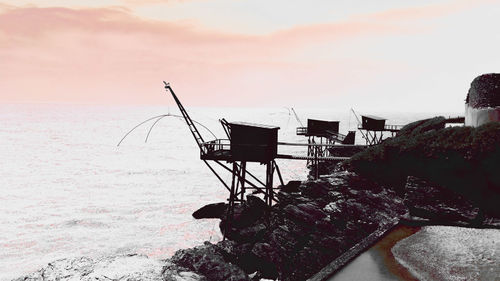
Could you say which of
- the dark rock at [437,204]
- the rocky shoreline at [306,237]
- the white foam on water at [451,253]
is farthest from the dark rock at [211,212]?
the white foam on water at [451,253]

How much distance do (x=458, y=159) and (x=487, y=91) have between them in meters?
11.0

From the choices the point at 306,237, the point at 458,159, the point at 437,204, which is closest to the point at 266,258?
the point at 306,237

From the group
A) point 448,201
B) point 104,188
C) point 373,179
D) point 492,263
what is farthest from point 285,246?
point 104,188

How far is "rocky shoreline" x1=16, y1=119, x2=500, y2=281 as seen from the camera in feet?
48.0

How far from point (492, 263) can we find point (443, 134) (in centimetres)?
717

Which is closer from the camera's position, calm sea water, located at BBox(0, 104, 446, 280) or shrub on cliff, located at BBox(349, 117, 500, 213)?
shrub on cliff, located at BBox(349, 117, 500, 213)

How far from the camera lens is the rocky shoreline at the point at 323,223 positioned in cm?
1463

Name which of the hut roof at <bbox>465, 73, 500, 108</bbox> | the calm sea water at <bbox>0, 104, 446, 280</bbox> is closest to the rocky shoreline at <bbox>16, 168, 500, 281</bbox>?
the calm sea water at <bbox>0, 104, 446, 280</bbox>

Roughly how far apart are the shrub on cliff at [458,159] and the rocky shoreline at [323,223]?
10cm

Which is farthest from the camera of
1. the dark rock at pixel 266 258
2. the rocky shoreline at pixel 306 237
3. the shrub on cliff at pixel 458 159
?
the dark rock at pixel 266 258

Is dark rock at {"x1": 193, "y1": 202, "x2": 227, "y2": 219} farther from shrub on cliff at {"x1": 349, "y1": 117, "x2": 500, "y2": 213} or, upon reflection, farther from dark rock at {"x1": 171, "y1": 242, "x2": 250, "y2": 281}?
shrub on cliff at {"x1": 349, "y1": 117, "x2": 500, "y2": 213}

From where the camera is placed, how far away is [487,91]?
2266 centimetres

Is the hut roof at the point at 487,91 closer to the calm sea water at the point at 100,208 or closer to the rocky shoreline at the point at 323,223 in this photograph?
the rocky shoreline at the point at 323,223

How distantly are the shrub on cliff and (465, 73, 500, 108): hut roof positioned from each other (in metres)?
8.88
